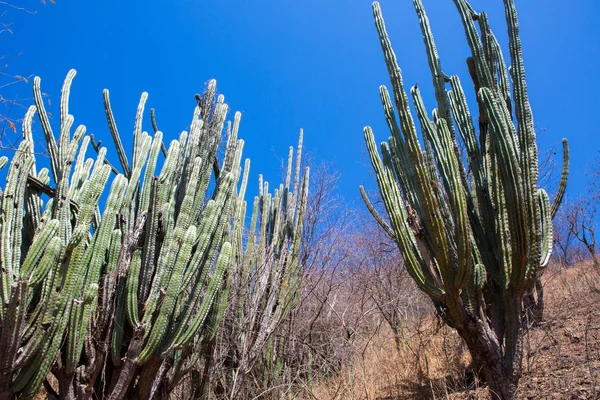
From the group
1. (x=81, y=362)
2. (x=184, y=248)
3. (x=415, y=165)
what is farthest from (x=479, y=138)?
(x=81, y=362)

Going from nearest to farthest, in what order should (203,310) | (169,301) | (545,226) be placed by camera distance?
(545,226), (169,301), (203,310)

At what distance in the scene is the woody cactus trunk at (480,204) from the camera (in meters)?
3.75

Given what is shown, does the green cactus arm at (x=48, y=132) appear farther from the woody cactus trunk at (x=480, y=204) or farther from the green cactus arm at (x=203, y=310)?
the woody cactus trunk at (x=480, y=204)

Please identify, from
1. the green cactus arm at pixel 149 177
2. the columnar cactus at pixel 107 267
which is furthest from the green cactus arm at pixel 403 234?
the green cactus arm at pixel 149 177

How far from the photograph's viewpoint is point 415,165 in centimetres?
391

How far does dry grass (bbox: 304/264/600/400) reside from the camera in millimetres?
4395

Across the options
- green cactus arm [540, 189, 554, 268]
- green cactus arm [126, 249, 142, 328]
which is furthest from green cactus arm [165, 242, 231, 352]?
green cactus arm [540, 189, 554, 268]

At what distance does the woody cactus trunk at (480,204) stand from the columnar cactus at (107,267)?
1.84 meters

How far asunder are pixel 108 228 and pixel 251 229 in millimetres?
2728

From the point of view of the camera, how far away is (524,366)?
16.7ft

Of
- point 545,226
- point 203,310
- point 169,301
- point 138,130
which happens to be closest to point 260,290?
point 203,310

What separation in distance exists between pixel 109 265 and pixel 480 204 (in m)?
3.35

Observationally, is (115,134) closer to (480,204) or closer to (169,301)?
(169,301)

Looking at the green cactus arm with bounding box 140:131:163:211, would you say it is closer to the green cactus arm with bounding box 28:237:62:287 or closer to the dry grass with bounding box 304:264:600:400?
the green cactus arm with bounding box 28:237:62:287
